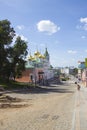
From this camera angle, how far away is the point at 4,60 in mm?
68188

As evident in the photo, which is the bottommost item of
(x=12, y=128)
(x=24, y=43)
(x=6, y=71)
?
(x=12, y=128)

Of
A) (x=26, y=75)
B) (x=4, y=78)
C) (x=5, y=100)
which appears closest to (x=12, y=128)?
(x=5, y=100)

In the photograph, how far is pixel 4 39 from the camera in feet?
218

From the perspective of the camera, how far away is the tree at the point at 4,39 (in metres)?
65.9

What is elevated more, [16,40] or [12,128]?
[16,40]

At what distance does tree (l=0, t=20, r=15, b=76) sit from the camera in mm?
65938

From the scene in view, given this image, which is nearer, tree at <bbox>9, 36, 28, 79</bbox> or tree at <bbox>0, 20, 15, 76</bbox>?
tree at <bbox>0, 20, 15, 76</bbox>

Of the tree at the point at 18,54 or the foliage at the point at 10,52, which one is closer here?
the foliage at the point at 10,52

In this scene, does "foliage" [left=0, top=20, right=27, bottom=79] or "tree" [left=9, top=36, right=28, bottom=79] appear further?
"tree" [left=9, top=36, right=28, bottom=79]

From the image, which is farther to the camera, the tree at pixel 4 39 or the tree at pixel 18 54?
the tree at pixel 18 54

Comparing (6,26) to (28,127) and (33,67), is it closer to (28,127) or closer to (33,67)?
(28,127)

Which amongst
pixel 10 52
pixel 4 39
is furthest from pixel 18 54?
pixel 4 39

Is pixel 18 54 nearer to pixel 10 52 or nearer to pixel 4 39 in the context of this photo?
pixel 10 52

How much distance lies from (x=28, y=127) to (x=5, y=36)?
164 ft
